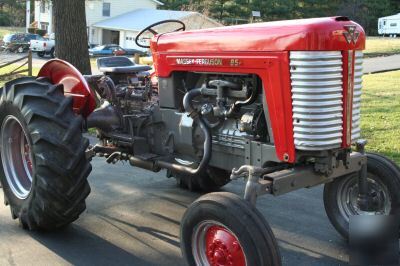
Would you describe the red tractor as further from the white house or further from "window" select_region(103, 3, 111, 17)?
"window" select_region(103, 3, 111, 17)

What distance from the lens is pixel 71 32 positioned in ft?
32.9

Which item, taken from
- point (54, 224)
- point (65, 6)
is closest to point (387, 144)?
point (54, 224)

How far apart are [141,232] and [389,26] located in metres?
59.4

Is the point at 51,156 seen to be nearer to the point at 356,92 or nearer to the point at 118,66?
the point at 118,66

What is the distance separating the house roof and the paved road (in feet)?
138

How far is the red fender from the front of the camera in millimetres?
4980

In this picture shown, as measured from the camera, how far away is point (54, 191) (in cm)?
425

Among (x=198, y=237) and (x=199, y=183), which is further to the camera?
(x=199, y=183)

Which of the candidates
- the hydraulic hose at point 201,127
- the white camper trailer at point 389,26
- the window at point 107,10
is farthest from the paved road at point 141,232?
the white camper trailer at point 389,26

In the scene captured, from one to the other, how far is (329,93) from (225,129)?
1.01 metres

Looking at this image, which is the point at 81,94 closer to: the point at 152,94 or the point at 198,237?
the point at 152,94

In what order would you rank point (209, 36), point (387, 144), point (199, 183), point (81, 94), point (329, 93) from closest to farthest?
point (329, 93) → point (209, 36) → point (81, 94) → point (199, 183) → point (387, 144)

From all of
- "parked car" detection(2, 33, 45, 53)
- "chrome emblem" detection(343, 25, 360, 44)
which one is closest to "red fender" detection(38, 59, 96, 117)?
"chrome emblem" detection(343, 25, 360, 44)

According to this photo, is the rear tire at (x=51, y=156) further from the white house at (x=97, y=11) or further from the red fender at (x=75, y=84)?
the white house at (x=97, y=11)
